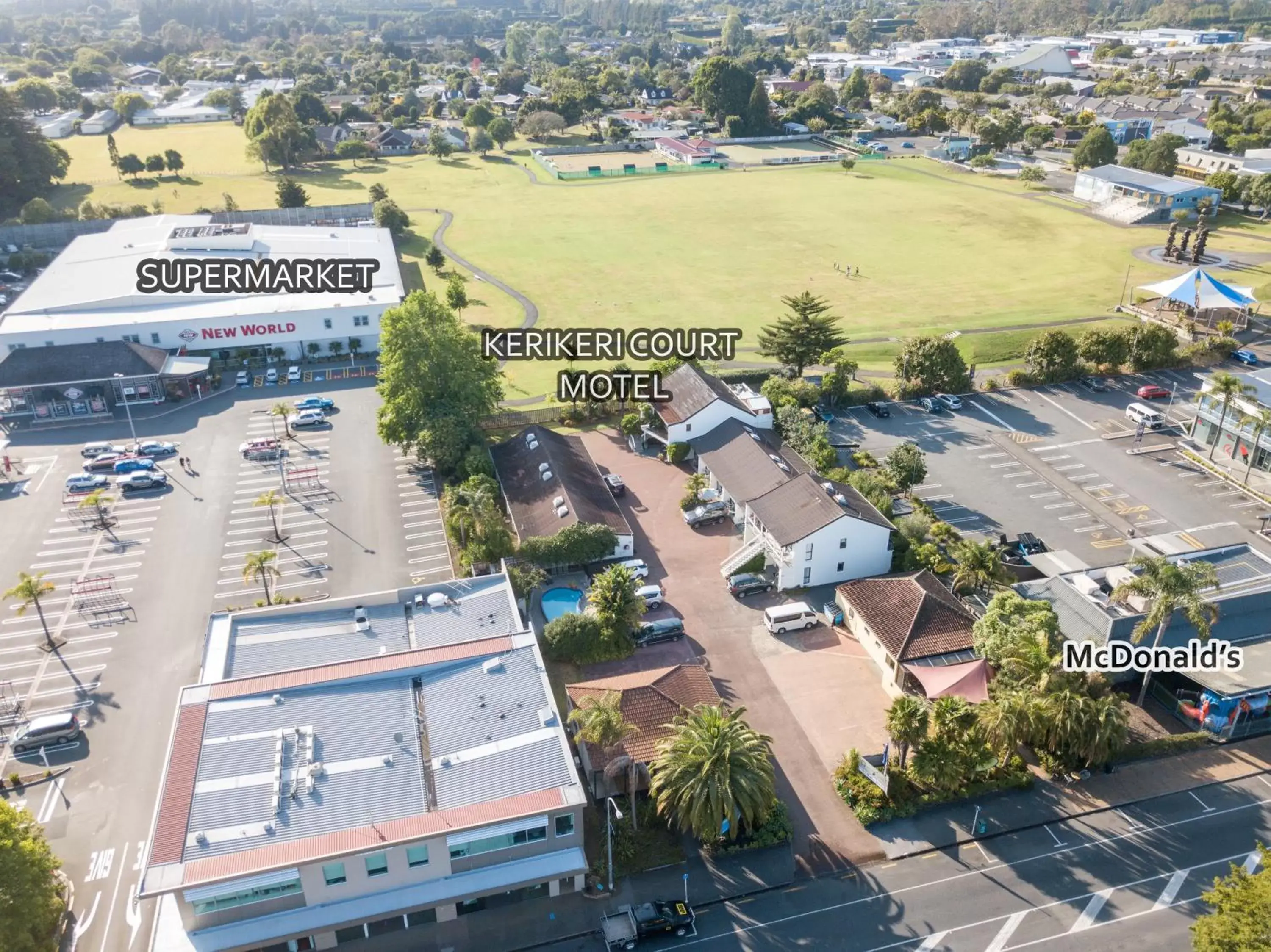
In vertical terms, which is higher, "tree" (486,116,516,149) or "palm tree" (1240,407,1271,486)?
"tree" (486,116,516,149)

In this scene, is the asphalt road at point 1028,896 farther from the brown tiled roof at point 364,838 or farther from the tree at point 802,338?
the tree at point 802,338

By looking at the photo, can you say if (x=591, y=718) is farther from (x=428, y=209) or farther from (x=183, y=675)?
(x=428, y=209)

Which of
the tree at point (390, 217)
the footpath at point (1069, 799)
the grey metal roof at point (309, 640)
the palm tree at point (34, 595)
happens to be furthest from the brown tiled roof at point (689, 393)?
the tree at point (390, 217)

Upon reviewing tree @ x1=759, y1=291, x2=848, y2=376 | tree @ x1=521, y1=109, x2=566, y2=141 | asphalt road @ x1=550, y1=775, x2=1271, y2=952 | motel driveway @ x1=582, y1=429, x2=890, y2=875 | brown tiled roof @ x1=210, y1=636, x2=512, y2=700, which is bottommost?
asphalt road @ x1=550, y1=775, x2=1271, y2=952

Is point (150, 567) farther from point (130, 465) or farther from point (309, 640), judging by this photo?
point (309, 640)

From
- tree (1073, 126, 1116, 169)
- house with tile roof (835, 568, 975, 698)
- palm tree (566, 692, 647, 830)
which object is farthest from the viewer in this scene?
tree (1073, 126, 1116, 169)

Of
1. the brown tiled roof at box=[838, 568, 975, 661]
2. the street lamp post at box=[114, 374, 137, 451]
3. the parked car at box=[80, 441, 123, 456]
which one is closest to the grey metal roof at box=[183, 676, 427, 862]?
the brown tiled roof at box=[838, 568, 975, 661]

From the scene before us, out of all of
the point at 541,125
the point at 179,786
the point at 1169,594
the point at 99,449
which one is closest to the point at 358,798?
the point at 179,786

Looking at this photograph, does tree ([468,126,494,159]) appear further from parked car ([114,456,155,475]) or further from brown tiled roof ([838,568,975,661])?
brown tiled roof ([838,568,975,661])
